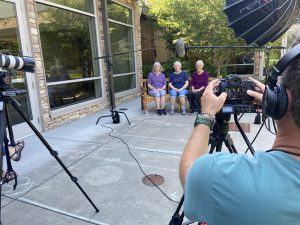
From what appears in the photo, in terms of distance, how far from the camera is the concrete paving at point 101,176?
2.30 meters

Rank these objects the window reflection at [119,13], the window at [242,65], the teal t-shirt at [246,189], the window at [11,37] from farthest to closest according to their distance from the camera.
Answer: the window at [242,65] → the window reflection at [119,13] → the window at [11,37] → the teal t-shirt at [246,189]

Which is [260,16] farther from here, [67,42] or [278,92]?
[67,42]

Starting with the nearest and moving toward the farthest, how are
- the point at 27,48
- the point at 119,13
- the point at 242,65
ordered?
the point at 27,48 → the point at 119,13 → the point at 242,65

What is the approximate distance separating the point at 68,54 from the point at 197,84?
9.17 ft

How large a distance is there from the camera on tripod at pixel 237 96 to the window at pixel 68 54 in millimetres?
4028

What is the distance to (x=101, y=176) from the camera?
300cm

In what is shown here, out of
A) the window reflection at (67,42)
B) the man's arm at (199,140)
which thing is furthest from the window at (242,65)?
the man's arm at (199,140)

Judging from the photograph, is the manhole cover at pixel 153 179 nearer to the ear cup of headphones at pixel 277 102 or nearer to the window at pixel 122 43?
the ear cup of headphones at pixel 277 102

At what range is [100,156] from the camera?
356cm

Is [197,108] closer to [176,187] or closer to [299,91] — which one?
[176,187]

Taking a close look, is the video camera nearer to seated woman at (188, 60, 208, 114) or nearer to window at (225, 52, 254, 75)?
seated woman at (188, 60, 208, 114)

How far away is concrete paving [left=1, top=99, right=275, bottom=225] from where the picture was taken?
90.6 inches

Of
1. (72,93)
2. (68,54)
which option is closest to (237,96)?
(72,93)

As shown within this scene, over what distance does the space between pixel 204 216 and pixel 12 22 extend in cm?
435
